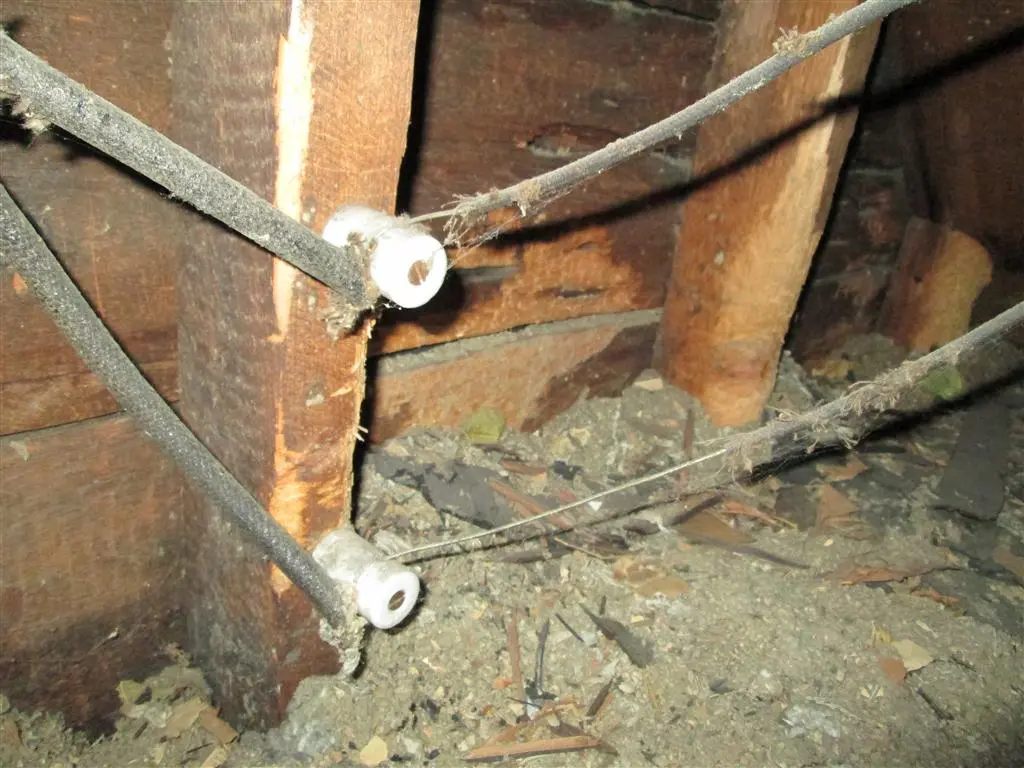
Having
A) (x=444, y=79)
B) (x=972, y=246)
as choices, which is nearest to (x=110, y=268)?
(x=444, y=79)

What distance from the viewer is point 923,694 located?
112 centimetres

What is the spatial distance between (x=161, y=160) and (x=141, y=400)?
0.82ft

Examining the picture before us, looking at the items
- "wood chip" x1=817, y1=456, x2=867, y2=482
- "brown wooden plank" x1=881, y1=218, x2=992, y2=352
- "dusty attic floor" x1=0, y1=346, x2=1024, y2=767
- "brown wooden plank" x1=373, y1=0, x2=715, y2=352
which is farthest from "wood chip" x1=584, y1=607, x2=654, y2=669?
"brown wooden plank" x1=881, y1=218, x2=992, y2=352

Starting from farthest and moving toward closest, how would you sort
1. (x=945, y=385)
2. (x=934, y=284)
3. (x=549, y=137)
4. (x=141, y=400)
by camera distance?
(x=934, y=284), (x=945, y=385), (x=549, y=137), (x=141, y=400)

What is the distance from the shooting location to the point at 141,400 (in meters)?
0.71

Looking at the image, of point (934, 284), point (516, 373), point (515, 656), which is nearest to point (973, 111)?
point (934, 284)

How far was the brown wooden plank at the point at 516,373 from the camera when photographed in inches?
50.9

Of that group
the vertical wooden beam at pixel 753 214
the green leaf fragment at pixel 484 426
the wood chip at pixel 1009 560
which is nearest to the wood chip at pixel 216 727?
the green leaf fragment at pixel 484 426

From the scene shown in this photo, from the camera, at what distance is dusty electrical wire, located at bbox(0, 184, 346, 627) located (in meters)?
0.62

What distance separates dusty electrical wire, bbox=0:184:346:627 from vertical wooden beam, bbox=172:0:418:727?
0.09 meters

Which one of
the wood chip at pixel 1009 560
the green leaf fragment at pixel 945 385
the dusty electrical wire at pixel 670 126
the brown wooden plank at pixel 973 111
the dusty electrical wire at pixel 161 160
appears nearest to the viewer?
the dusty electrical wire at pixel 161 160

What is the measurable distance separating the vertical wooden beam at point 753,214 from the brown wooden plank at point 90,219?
3.55 feet

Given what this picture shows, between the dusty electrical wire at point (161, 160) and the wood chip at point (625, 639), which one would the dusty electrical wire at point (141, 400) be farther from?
the wood chip at point (625, 639)

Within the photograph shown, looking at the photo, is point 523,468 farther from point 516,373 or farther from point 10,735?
point 10,735
